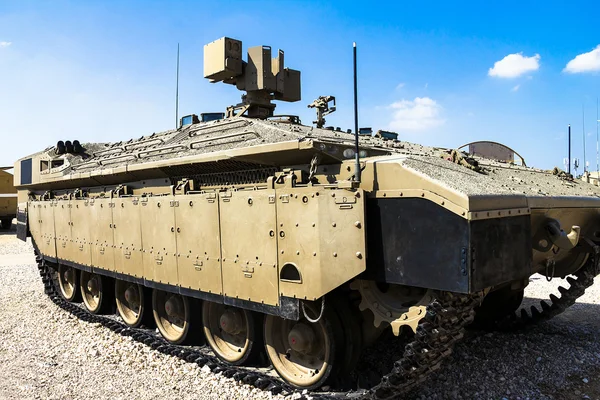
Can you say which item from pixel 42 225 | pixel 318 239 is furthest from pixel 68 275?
pixel 318 239

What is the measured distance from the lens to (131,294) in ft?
26.9

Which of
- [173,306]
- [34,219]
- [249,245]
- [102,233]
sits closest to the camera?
[249,245]

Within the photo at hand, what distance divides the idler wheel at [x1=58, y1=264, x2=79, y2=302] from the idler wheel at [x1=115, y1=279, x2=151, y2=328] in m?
1.96

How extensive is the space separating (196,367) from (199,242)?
1.56 m

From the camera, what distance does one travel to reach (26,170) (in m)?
11.2

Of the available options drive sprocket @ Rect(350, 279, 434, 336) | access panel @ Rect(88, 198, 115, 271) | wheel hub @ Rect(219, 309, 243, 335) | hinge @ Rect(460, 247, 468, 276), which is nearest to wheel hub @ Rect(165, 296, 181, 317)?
wheel hub @ Rect(219, 309, 243, 335)

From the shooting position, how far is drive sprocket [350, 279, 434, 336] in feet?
13.7

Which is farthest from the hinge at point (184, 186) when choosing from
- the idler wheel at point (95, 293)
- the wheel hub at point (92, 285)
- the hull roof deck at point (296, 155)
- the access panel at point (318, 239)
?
the wheel hub at point (92, 285)

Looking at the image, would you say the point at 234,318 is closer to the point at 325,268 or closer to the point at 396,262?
the point at 325,268

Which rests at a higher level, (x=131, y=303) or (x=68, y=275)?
(x=68, y=275)

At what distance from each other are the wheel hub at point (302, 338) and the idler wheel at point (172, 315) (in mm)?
2014

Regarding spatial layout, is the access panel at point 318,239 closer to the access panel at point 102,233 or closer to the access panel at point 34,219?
the access panel at point 102,233

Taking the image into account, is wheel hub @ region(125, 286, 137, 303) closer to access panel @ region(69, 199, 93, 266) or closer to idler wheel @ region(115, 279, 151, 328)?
idler wheel @ region(115, 279, 151, 328)

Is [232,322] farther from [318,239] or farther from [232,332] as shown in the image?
[318,239]
